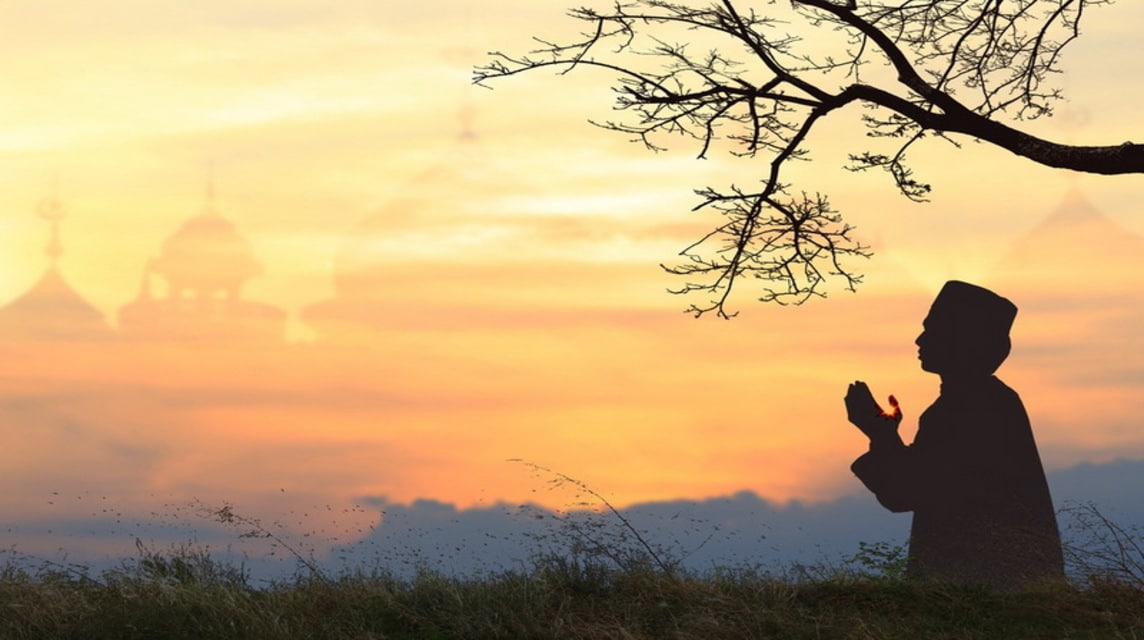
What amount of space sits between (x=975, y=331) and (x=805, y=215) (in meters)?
3.25

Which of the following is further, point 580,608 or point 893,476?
point 893,476

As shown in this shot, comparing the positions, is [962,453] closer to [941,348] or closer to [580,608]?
[941,348]

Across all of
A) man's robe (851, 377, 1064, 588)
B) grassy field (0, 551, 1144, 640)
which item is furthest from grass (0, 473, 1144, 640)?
man's robe (851, 377, 1064, 588)

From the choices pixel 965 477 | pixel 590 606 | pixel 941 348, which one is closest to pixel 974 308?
pixel 941 348

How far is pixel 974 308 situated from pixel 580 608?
849cm

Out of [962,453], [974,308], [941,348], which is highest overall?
[974,308]

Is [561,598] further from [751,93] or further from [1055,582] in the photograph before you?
[751,93]

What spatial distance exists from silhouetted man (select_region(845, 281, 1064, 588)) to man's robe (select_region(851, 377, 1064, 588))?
1 cm

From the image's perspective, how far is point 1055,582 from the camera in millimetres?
10672

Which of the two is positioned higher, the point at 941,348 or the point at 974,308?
the point at 974,308

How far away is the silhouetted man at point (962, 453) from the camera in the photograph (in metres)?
15.4

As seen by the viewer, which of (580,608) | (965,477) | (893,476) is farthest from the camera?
(893,476)

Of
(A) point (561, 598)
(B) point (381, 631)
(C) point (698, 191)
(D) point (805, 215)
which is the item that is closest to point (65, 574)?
(B) point (381, 631)

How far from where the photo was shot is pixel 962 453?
15.7 meters
